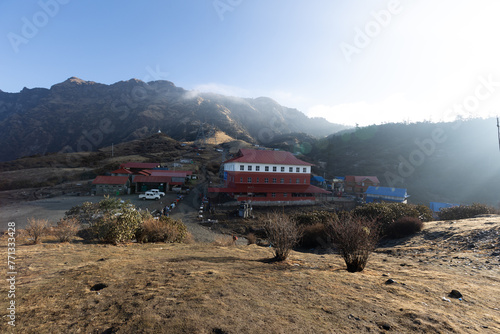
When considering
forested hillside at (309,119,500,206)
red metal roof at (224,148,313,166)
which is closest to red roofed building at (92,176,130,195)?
red metal roof at (224,148,313,166)

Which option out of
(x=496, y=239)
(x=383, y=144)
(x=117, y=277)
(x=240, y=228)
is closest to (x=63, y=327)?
(x=117, y=277)

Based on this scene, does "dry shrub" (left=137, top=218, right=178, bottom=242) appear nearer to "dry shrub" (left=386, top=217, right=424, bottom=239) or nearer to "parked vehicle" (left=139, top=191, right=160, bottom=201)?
→ "dry shrub" (left=386, top=217, right=424, bottom=239)

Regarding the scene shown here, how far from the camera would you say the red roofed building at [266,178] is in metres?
35.1

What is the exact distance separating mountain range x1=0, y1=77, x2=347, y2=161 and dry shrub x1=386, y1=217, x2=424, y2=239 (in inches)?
4389

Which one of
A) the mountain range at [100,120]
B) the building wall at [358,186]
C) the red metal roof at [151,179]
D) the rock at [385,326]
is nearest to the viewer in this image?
the rock at [385,326]

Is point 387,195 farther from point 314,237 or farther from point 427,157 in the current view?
point 427,157

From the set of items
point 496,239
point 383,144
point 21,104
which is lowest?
point 496,239

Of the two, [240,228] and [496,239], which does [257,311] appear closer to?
[496,239]

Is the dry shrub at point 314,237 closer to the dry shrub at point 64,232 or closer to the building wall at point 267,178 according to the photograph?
the dry shrub at point 64,232

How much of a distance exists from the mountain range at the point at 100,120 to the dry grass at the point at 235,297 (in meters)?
117

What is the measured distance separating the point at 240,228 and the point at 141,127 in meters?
154

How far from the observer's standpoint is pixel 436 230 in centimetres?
1295

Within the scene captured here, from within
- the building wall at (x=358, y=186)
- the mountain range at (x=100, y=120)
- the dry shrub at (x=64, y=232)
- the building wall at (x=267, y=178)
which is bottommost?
the building wall at (x=358, y=186)

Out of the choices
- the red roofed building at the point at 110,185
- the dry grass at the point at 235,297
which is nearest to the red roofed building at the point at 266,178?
the red roofed building at the point at 110,185
